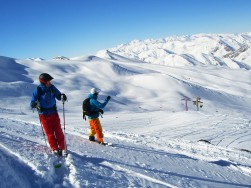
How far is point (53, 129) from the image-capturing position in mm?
7633

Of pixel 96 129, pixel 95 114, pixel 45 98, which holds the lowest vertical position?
pixel 96 129

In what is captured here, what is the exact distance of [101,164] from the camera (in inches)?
267

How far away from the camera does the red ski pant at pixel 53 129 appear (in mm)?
7488

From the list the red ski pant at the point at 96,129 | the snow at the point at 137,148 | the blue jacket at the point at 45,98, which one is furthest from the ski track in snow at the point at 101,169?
the blue jacket at the point at 45,98

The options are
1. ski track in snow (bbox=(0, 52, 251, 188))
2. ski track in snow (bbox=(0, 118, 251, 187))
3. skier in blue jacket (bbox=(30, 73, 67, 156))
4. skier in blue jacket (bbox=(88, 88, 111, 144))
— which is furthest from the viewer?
skier in blue jacket (bbox=(88, 88, 111, 144))

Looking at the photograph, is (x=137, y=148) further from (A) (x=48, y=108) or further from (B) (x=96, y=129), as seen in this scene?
(A) (x=48, y=108)

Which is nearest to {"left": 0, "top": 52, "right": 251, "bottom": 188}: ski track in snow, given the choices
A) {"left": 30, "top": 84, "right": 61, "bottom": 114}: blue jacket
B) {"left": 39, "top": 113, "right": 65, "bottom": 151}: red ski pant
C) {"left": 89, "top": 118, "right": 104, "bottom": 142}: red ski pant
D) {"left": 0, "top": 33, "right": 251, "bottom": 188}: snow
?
{"left": 0, "top": 33, "right": 251, "bottom": 188}: snow

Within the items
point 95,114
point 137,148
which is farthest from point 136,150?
point 95,114

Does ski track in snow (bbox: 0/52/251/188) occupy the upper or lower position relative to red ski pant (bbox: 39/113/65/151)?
lower

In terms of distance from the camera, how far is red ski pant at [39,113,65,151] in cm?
749

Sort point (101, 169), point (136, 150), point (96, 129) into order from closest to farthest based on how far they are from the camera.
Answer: point (101, 169) < point (136, 150) < point (96, 129)

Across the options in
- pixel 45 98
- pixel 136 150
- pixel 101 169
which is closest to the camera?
pixel 101 169

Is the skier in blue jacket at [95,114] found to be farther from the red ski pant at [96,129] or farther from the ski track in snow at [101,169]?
the ski track in snow at [101,169]

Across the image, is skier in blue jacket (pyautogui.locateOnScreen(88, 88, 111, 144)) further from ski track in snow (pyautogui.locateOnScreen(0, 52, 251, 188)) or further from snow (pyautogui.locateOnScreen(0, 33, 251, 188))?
ski track in snow (pyautogui.locateOnScreen(0, 52, 251, 188))
